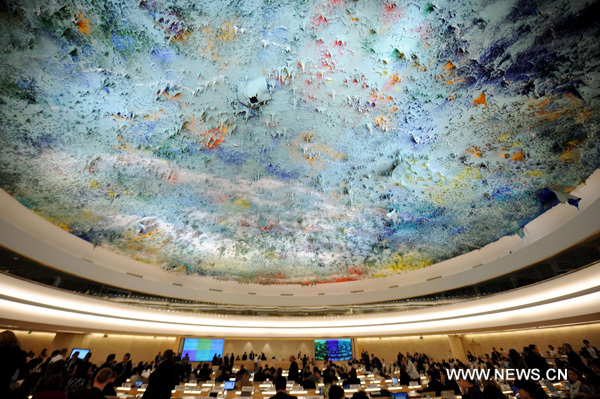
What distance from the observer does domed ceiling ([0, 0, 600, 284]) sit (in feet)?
13.0

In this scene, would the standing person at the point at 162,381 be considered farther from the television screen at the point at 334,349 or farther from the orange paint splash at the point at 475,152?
the television screen at the point at 334,349

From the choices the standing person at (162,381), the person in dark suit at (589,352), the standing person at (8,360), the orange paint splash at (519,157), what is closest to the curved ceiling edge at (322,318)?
the person in dark suit at (589,352)

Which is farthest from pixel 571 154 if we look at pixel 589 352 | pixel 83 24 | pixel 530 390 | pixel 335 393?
pixel 83 24

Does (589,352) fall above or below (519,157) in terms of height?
below

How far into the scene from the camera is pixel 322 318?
50.9 feet

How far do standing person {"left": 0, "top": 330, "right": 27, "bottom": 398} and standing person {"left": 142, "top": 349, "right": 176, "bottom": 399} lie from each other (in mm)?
1540

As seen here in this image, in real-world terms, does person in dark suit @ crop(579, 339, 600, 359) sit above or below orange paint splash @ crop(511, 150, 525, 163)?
below

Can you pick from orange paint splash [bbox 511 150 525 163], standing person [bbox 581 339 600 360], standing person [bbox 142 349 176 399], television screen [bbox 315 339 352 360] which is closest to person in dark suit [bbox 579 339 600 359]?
standing person [bbox 581 339 600 360]

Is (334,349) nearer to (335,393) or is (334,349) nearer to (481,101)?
(335,393)

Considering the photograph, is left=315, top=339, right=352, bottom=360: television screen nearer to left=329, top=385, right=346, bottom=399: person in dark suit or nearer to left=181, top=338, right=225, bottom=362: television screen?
left=181, top=338, right=225, bottom=362: television screen

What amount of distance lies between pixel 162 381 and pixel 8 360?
184 centimetres

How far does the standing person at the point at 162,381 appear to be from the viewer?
358cm

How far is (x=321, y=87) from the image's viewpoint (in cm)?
488

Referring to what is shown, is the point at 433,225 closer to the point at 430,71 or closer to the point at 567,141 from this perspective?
the point at 567,141
